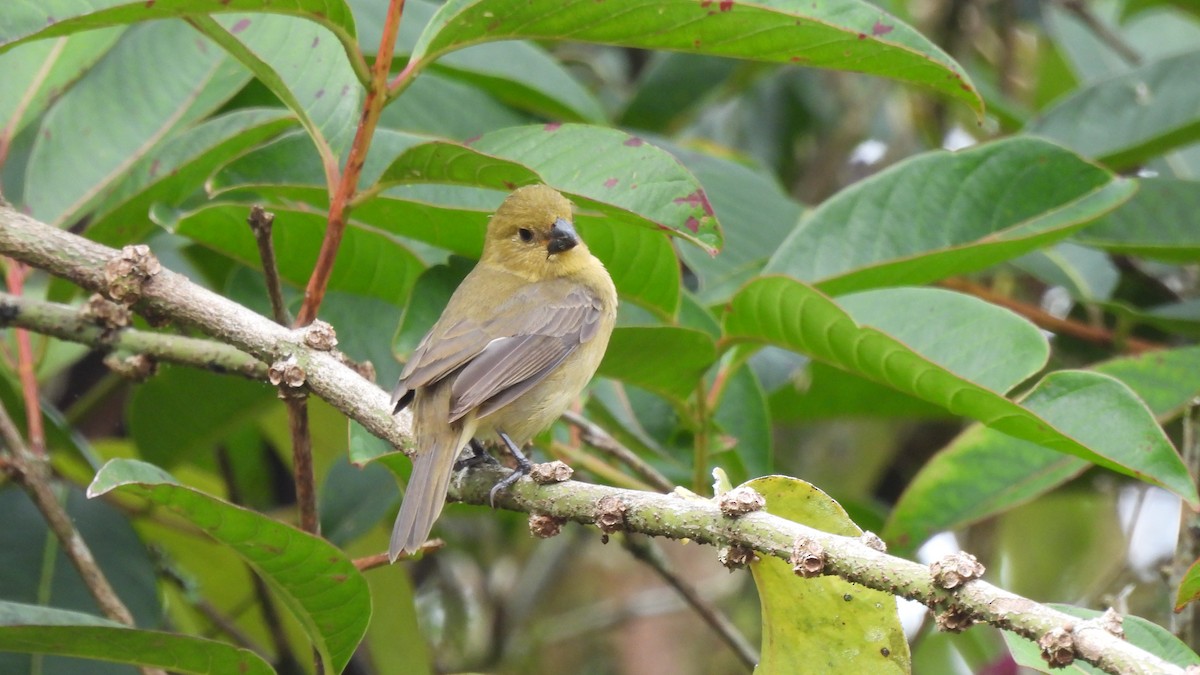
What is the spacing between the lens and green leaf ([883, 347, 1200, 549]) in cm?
327

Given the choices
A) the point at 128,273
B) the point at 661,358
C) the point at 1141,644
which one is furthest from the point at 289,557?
the point at 1141,644

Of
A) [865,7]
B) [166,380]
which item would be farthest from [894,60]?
[166,380]

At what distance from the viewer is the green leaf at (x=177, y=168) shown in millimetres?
3082

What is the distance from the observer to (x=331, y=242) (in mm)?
2506

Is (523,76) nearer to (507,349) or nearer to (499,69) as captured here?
(499,69)

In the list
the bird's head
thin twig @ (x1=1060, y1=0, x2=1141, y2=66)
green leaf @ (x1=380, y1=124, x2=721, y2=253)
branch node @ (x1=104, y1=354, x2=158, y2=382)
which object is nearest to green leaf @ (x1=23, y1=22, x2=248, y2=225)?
branch node @ (x1=104, y1=354, x2=158, y2=382)

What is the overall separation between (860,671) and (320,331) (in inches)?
44.4

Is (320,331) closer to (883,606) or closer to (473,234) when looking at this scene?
(473,234)

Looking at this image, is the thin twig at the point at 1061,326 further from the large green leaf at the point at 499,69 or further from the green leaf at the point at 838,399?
the large green leaf at the point at 499,69

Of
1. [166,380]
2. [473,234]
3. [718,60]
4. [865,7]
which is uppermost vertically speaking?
[718,60]

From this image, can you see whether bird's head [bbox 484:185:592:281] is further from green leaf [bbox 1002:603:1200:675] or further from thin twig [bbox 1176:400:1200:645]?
green leaf [bbox 1002:603:1200:675]

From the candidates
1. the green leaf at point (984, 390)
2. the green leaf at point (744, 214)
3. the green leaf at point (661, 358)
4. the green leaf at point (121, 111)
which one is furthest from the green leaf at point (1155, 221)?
the green leaf at point (121, 111)

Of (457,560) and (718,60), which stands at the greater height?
(718,60)

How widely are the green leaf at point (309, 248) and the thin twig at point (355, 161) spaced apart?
1.48 feet
